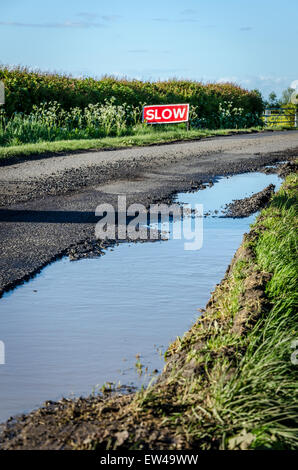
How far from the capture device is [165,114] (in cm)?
2541

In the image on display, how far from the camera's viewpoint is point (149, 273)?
21.2ft

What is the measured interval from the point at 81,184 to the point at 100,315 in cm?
643

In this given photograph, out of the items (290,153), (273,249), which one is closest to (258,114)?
(290,153)

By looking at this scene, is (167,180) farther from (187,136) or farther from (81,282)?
(187,136)

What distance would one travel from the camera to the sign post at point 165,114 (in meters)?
24.8

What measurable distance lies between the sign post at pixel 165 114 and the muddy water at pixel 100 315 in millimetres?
17433

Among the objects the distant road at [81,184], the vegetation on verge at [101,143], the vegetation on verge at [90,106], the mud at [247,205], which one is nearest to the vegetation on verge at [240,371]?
the distant road at [81,184]

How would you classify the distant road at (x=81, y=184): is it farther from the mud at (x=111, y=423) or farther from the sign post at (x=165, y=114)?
the sign post at (x=165, y=114)

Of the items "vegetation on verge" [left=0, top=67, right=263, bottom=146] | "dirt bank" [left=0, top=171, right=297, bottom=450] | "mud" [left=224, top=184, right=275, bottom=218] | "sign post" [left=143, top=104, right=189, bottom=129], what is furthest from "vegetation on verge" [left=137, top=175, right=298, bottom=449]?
"sign post" [left=143, top=104, right=189, bottom=129]

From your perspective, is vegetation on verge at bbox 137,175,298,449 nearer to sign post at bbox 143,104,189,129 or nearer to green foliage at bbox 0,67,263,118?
green foliage at bbox 0,67,263,118

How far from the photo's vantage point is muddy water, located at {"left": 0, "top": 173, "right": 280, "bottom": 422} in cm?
411

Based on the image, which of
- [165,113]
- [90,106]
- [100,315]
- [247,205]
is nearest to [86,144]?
[90,106]

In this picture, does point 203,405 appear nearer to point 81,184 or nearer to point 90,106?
point 81,184

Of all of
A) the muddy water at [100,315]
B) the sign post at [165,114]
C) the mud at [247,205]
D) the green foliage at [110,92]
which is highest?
the green foliage at [110,92]
